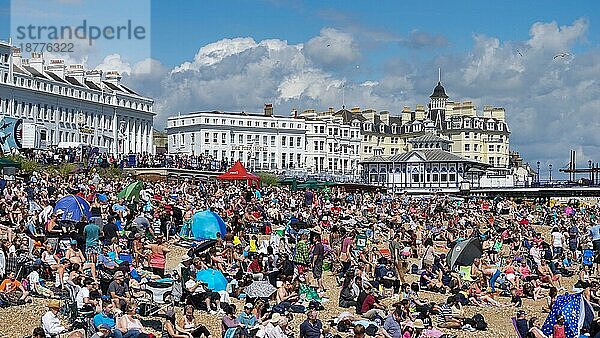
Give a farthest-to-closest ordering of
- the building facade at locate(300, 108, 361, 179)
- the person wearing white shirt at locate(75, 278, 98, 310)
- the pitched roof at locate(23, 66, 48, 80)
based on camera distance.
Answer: the building facade at locate(300, 108, 361, 179)
the pitched roof at locate(23, 66, 48, 80)
the person wearing white shirt at locate(75, 278, 98, 310)

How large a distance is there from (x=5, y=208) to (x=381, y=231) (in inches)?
477

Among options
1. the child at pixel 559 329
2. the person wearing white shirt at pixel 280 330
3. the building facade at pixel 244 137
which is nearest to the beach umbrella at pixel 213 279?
the person wearing white shirt at pixel 280 330

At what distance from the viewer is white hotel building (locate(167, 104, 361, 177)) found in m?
72.5

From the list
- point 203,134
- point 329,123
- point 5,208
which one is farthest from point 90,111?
point 5,208

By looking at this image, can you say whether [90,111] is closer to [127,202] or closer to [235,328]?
[127,202]

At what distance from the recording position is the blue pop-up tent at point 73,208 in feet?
57.2

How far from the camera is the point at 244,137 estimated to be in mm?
73812

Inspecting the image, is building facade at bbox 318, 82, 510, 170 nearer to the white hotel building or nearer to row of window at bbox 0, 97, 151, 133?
the white hotel building

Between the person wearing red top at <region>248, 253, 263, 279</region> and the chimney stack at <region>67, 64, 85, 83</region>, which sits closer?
the person wearing red top at <region>248, 253, 263, 279</region>

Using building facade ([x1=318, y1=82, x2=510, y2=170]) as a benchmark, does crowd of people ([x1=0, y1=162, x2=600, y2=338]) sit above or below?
below

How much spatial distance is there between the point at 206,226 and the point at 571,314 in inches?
405

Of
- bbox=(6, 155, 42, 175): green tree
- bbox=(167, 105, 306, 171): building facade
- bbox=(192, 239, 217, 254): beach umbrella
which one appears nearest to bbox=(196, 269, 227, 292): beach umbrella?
bbox=(192, 239, 217, 254): beach umbrella

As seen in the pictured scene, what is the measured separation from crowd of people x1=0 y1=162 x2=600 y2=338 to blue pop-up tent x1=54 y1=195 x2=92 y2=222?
62mm

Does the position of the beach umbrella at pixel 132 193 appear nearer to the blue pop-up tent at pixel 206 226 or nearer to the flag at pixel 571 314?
the blue pop-up tent at pixel 206 226
